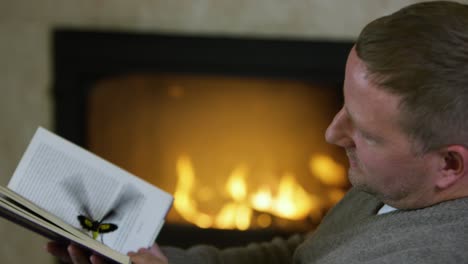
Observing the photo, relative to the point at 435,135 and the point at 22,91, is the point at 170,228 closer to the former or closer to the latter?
the point at 22,91

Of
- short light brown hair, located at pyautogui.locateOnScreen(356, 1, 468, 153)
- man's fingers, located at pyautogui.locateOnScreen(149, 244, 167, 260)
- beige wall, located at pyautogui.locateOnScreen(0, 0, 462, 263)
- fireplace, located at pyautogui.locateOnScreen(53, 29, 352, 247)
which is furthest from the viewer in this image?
fireplace, located at pyautogui.locateOnScreen(53, 29, 352, 247)

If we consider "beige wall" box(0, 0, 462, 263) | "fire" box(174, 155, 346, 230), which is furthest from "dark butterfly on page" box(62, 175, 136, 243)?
"fire" box(174, 155, 346, 230)

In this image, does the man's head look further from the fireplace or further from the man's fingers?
the fireplace

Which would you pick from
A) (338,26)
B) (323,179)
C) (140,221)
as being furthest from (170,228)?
(140,221)

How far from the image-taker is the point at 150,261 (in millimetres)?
1211

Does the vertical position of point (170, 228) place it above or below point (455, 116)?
below

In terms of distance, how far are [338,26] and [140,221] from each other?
39.6 inches

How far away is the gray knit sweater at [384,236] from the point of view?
986mm

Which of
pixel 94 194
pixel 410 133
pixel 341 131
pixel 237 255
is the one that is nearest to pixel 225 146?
pixel 237 255

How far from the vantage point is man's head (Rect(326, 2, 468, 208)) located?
958 mm

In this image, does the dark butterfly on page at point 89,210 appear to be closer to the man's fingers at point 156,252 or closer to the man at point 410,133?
the man's fingers at point 156,252

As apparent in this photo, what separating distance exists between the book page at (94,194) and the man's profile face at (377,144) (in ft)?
1.16

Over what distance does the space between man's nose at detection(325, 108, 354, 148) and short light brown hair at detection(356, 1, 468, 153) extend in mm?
106

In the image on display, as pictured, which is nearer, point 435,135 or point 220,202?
point 435,135
